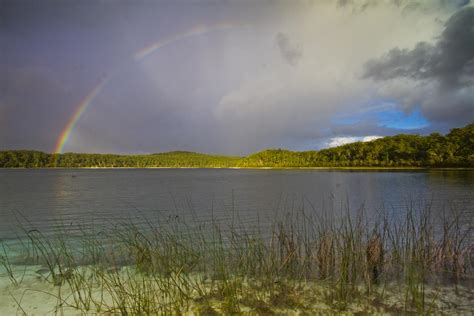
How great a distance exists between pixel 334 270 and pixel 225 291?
3.27 metres

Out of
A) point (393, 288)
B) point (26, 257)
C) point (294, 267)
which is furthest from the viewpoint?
point (26, 257)

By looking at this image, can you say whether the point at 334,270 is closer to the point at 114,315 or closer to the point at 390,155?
the point at 114,315

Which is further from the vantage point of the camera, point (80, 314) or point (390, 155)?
point (390, 155)

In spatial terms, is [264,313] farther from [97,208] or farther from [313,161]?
[313,161]

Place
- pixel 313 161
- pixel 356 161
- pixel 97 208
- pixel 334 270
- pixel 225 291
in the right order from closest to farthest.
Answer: pixel 225 291, pixel 334 270, pixel 97 208, pixel 356 161, pixel 313 161

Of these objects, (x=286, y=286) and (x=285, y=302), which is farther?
(x=286, y=286)

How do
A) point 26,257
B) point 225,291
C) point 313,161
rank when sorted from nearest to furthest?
point 225,291 → point 26,257 → point 313,161

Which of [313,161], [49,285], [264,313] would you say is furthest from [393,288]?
[313,161]

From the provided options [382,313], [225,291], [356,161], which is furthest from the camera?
[356,161]

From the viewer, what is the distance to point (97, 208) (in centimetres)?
2745

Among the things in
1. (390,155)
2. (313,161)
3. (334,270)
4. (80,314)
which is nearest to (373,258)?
(334,270)

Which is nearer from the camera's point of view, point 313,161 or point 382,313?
point 382,313

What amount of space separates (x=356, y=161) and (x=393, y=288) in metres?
144

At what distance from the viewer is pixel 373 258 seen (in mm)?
8398
